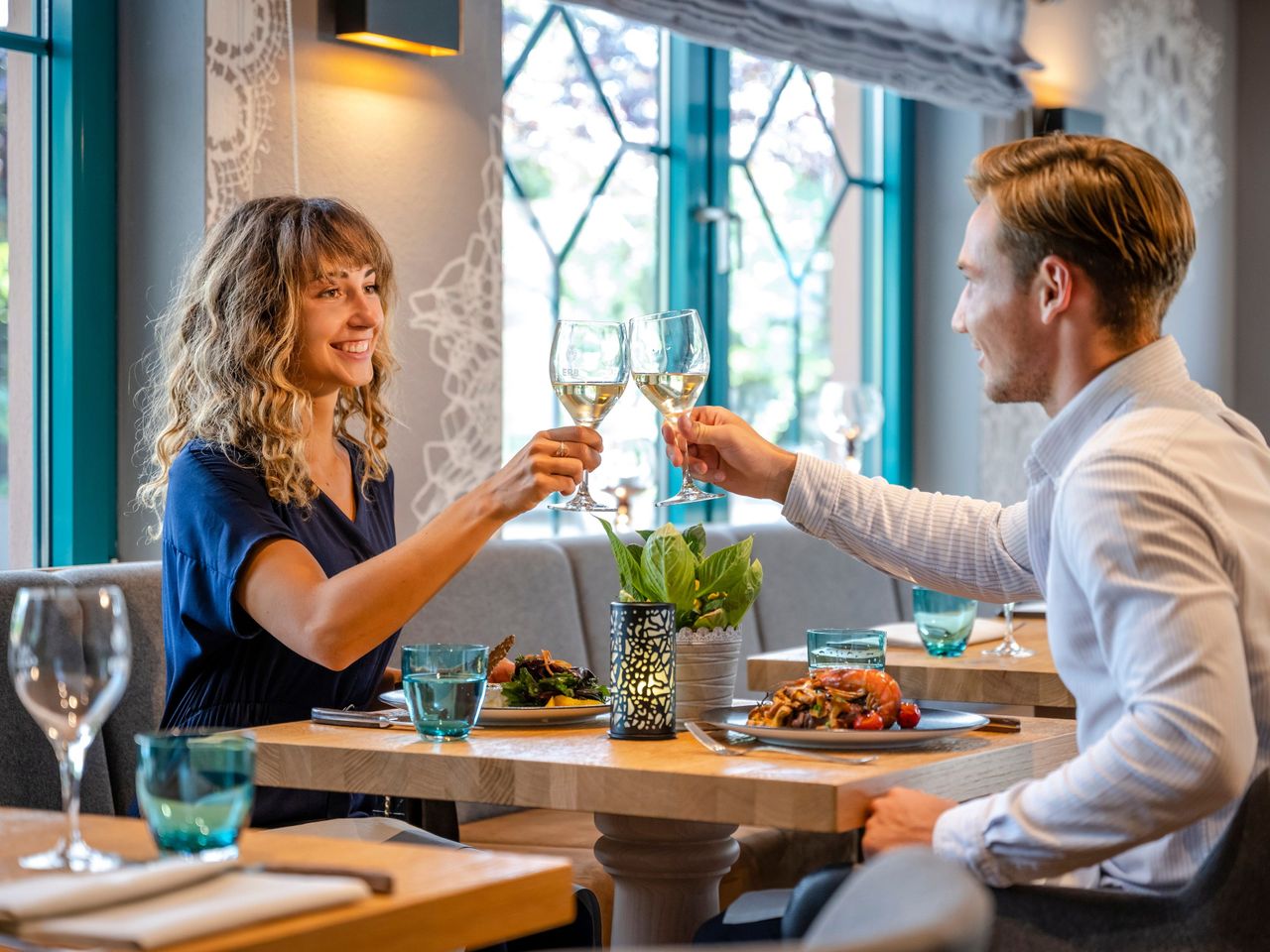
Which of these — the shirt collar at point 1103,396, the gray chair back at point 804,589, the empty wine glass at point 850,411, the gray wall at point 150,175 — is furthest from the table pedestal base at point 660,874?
the empty wine glass at point 850,411

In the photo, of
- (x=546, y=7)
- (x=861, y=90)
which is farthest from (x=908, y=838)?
(x=861, y=90)

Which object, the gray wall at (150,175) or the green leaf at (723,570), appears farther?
the gray wall at (150,175)

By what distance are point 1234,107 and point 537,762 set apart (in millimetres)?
6433

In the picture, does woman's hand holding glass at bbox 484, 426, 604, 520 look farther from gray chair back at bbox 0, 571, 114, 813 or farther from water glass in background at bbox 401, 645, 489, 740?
gray chair back at bbox 0, 571, 114, 813

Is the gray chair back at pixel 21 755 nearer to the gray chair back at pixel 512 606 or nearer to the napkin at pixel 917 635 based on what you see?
the gray chair back at pixel 512 606

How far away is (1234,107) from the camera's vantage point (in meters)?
7.20

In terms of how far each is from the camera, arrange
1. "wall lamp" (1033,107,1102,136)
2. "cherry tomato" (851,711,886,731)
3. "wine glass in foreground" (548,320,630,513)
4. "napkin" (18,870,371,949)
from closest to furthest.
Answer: "napkin" (18,870,371,949), "cherry tomato" (851,711,886,731), "wine glass in foreground" (548,320,630,513), "wall lamp" (1033,107,1102,136)

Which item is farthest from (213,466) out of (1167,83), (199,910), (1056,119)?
(1167,83)

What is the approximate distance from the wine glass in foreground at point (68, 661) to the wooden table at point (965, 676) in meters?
1.61

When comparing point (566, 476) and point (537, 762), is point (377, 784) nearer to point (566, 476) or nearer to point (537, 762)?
point (537, 762)

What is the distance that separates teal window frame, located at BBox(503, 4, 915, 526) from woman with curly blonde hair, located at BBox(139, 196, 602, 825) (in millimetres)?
1958

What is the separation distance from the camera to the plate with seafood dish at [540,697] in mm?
1890

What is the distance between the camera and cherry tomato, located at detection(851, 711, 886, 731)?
1.74 meters

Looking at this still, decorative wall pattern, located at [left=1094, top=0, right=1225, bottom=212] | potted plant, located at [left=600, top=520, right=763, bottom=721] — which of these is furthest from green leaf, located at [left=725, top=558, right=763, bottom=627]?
decorative wall pattern, located at [left=1094, top=0, right=1225, bottom=212]
